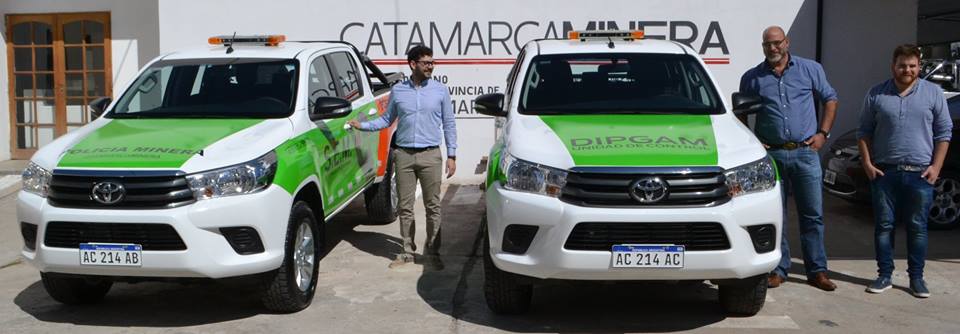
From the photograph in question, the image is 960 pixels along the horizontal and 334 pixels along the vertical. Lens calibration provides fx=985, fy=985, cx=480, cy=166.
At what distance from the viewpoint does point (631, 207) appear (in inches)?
202

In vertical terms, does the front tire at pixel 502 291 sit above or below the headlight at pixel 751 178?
below

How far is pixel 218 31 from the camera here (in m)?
11.6

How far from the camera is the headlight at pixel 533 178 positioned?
5273mm

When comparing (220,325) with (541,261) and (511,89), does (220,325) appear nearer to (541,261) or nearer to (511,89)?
(541,261)

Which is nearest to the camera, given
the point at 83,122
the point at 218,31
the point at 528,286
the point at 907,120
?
the point at 528,286

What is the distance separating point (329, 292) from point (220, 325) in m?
0.94

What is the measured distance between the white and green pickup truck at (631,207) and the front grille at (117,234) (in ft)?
5.82

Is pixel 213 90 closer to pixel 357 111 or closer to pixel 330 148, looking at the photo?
pixel 330 148

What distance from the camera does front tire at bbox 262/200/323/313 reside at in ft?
19.0

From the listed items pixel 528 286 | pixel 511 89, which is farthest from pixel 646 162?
pixel 511 89

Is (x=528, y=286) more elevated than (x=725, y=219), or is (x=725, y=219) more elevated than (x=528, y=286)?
(x=725, y=219)

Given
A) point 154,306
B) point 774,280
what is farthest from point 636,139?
point 154,306

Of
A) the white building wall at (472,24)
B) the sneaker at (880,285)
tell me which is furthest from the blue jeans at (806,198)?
the white building wall at (472,24)

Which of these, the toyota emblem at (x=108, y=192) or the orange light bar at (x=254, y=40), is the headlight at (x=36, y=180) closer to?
the toyota emblem at (x=108, y=192)
